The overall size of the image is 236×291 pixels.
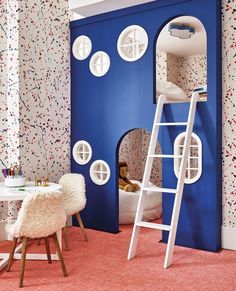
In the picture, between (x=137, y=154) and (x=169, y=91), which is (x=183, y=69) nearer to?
(x=137, y=154)

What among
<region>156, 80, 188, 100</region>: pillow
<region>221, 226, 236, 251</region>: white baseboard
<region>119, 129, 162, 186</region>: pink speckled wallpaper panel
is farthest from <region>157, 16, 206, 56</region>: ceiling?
<region>221, 226, 236, 251</region>: white baseboard

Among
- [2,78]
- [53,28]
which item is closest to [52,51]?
[53,28]

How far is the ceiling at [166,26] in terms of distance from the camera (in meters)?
3.87

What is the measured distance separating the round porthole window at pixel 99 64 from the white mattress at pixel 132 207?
1.59 meters

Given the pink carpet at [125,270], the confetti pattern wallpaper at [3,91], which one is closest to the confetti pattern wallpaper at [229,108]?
the pink carpet at [125,270]

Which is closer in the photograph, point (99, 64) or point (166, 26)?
point (99, 64)

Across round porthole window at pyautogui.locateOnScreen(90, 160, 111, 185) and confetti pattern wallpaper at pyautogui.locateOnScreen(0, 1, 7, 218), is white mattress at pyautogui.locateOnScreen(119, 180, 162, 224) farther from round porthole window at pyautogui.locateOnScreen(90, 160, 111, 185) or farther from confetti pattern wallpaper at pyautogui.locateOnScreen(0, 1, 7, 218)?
confetti pattern wallpaper at pyautogui.locateOnScreen(0, 1, 7, 218)

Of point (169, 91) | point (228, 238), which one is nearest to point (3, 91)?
point (169, 91)

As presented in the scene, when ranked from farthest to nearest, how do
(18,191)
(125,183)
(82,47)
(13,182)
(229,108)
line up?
(125,183) < (82,47) < (229,108) < (13,182) < (18,191)

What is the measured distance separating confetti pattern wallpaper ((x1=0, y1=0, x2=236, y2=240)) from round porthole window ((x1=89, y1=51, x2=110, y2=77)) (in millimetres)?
409

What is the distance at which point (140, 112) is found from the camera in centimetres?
388

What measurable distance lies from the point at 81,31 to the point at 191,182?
91.7 inches

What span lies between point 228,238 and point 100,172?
1645 mm

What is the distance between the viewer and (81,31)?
434 cm
